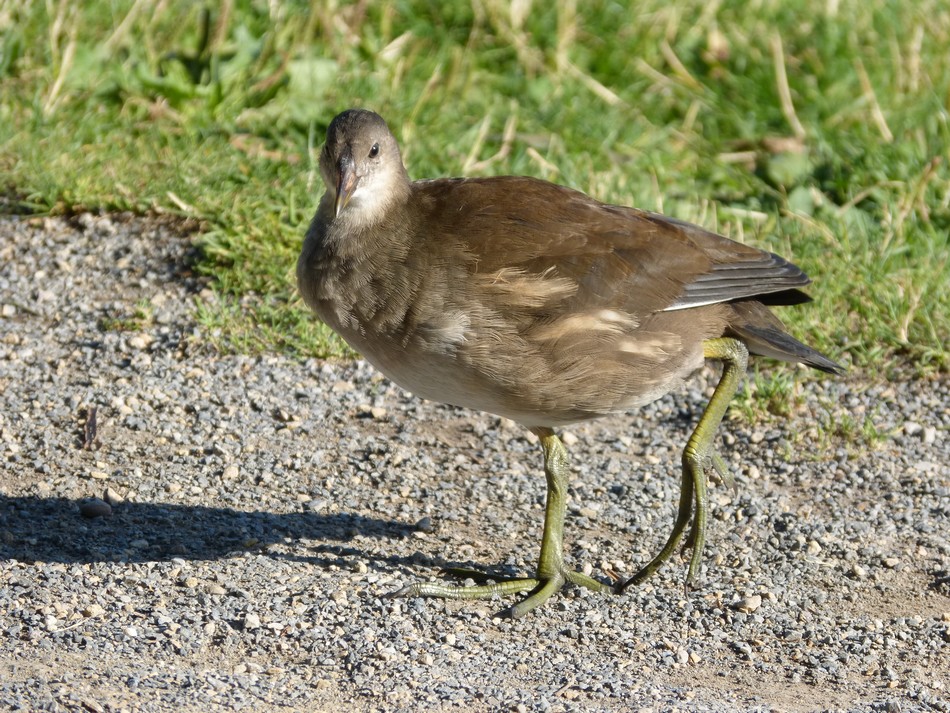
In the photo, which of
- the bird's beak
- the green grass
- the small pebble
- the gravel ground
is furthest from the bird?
the green grass

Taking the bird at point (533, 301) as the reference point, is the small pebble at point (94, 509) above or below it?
below

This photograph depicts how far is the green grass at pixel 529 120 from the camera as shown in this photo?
20.1 ft

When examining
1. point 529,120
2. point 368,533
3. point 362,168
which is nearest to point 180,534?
point 368,533

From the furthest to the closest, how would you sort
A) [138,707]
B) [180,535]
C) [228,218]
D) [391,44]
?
[391,44], [228,218], [180,535], [138,707]

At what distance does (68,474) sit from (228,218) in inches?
65.9

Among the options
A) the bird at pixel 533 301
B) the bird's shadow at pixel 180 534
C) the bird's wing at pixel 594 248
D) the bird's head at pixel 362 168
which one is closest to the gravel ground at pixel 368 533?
the bird's shadow at pixel 180 534

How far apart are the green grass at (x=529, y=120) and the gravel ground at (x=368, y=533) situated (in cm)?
32

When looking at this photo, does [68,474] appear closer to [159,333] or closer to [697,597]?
[159,333]

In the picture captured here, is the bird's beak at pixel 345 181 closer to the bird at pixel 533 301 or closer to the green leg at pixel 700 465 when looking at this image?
the bird at pixel 533 301

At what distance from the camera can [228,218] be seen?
6133 mm

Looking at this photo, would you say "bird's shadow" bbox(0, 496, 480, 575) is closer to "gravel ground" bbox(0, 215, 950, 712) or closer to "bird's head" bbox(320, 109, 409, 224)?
"gravel ground" bbox(0, 215, 950, 712)

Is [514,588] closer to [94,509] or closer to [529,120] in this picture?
[94,509]

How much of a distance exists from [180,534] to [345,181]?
1347 millimetres

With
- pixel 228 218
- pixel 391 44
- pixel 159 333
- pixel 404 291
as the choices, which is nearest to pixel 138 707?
pixel 404 291
